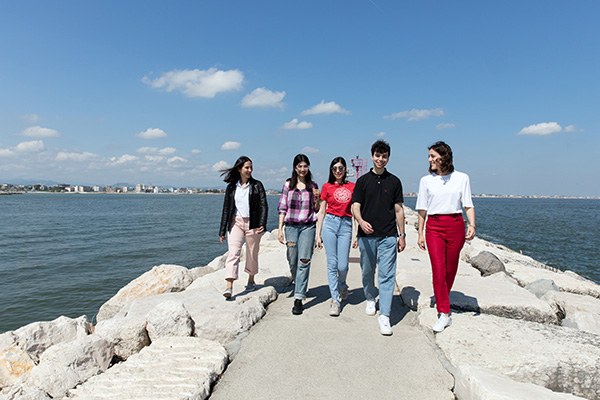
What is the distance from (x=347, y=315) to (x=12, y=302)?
9.85 metres

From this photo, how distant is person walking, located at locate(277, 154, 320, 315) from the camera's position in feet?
14.8

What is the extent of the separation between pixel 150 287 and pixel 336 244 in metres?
4.55

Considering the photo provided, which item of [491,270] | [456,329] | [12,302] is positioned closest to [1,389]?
[456,329]

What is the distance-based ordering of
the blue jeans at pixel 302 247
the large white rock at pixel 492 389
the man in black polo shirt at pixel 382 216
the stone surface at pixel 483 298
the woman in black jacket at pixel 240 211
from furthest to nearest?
the woman in black jacket at pixel 240 211 < the blue jeans at pixel 302 247 < the stone surface at pixel 483 298 < the man in black polo shirt at pixel 382 216 < the large white rock at pixel 492 389

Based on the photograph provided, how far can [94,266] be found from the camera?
13.6 meters

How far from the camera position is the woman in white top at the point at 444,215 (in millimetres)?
3590

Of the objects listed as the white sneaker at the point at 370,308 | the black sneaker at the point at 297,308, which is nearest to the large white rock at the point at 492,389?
the white sneaker at the point at 370,308

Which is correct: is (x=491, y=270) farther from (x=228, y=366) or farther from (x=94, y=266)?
(x=94, y=266)

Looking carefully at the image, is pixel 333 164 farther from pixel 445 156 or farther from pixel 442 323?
pixel 442 323

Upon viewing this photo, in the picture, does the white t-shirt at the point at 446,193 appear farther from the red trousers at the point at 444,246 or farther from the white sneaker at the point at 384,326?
the white sneaker at the point at 384,326

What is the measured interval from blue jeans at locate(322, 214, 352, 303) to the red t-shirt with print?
0.26 ft

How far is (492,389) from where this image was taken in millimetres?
2285

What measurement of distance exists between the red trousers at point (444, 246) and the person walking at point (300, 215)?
1.49 meters

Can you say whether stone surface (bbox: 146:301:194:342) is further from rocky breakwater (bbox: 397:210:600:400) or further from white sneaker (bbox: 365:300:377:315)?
rocky breakwater (bbox: 397:210:600:400)
